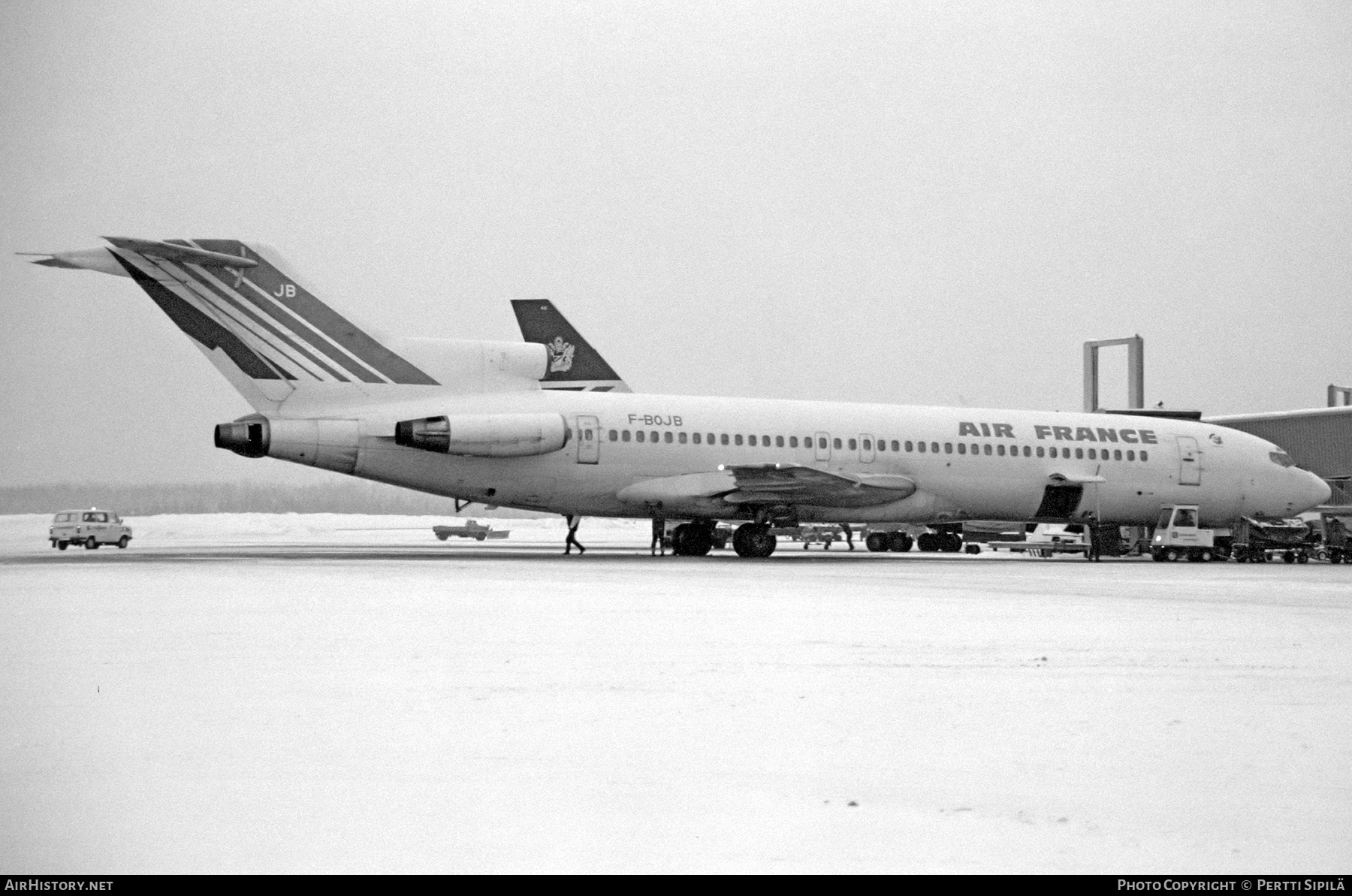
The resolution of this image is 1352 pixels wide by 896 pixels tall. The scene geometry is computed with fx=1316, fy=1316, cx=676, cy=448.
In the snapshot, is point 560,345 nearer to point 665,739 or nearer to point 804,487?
point 804,487

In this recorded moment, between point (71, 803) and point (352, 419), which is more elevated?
point (352, 419)

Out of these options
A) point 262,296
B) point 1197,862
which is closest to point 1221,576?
point 262,296

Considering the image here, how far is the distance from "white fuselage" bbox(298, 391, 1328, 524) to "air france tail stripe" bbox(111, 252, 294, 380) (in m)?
2.09

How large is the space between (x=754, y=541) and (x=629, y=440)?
351cm

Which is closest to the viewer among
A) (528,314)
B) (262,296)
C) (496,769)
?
(496,769)

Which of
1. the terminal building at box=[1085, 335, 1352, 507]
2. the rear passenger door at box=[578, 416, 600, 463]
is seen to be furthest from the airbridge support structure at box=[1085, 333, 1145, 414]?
the rear passenger door at box=[578, 416, 600, 463]

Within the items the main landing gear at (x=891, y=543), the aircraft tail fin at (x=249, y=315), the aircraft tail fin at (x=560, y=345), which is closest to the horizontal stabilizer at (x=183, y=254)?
the aircraft tail fin at (x=249, y=315)

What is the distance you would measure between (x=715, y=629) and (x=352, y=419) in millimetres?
15978

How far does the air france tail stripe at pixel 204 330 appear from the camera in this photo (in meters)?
25.1

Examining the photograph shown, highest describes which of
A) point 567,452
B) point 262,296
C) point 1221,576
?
point 262,296

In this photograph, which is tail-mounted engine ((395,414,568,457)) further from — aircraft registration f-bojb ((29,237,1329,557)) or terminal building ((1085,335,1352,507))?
terminal building ((1085,335,1352,507))

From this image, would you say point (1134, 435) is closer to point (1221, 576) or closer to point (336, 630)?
point (1221, 576)

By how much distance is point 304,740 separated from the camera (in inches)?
250

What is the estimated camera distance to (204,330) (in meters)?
25.4
